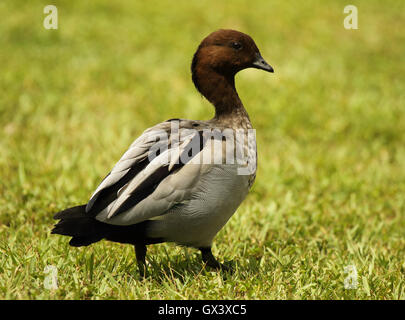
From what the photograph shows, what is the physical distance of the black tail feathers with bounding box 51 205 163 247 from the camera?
2816 mm

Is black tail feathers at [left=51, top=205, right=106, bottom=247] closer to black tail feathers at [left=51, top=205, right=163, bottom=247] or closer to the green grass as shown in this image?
black tail feathers at [left=51, top=205, right=163, bottom=247]

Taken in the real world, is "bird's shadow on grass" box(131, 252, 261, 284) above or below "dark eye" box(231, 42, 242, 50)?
below

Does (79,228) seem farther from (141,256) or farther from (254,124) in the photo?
(254,124)

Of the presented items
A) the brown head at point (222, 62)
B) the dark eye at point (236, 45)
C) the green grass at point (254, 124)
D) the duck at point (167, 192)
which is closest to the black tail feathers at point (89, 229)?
the duck at point (167, 192)

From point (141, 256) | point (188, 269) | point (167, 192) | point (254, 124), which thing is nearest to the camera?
point (167, 192)

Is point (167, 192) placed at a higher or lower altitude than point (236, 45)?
lower

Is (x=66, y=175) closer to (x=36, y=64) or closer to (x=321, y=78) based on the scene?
(x=36, y=64)

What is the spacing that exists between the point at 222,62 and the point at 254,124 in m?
3.18

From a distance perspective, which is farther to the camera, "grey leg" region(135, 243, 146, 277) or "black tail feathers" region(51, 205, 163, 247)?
"grey leg" region(135, 243, 146, 277)

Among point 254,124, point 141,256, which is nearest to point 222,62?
point 141,256

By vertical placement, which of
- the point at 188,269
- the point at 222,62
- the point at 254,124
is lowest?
the point at 188,269

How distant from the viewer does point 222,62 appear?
329 cm

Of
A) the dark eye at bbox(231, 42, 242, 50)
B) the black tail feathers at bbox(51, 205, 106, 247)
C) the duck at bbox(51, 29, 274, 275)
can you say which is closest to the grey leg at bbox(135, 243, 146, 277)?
the duck at bbox(51, 29, 274, 275)

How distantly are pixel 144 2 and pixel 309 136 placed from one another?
5847 millimetres
